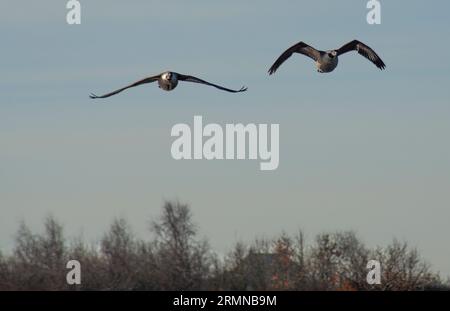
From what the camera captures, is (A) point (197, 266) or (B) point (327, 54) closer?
(B) point (327, 54)

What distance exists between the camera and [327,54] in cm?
3503

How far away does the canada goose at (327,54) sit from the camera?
34875 mm

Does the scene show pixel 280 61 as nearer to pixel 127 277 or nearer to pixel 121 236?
pixel 127 277

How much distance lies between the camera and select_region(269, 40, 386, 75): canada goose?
34.9 meters

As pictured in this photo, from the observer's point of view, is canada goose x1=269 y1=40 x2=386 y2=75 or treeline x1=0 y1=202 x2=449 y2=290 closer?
canada goose x1=269 y1=40 x2=386 y2=75

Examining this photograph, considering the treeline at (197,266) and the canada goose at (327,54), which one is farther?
the treeline at (197,266)
